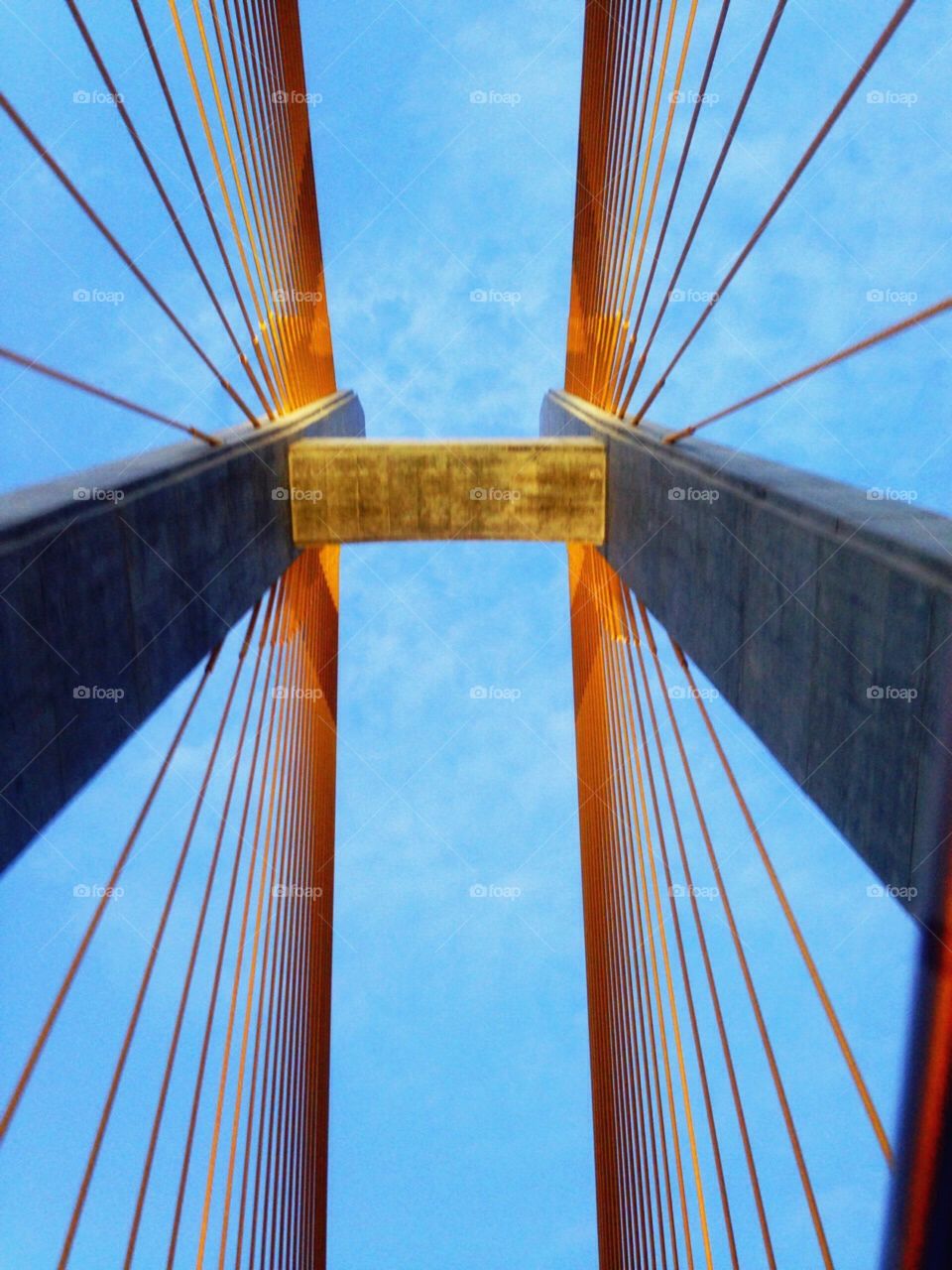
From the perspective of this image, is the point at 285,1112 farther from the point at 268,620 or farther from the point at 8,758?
the point at 8,758

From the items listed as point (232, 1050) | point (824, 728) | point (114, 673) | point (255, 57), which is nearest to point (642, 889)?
point (232, 1050)

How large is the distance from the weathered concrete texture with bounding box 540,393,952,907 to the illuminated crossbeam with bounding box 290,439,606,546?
11.8ft

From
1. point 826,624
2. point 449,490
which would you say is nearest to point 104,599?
point 826,624

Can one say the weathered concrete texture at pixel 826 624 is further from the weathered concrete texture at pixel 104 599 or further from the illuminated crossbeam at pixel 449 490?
the weathered concrete texture at pixel 104 599

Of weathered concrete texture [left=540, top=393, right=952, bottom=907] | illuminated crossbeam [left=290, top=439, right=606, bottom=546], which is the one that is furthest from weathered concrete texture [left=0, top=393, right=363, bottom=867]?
weathered concrete texture [left=540, top=393, right=952, bottom=907]

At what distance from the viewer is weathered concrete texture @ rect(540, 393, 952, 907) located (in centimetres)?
480

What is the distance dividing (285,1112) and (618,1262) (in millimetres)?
5035

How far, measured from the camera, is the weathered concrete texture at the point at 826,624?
4.80 metres

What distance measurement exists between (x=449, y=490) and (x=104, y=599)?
7.72 m

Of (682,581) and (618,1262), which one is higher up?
(682,581)

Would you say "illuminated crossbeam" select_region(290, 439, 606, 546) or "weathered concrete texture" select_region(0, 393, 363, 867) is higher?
"illuminated crossbeam" select_region(290, 439, 606, 546)

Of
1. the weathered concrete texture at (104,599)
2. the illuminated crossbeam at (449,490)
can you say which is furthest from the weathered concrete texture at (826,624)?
the weathered concrete texture at (104,599)

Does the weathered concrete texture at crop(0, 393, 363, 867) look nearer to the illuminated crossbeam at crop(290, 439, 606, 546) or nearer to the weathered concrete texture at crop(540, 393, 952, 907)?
the illuminated crossbeam at crop(290, 439, 606, 546)

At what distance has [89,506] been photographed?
658cm
